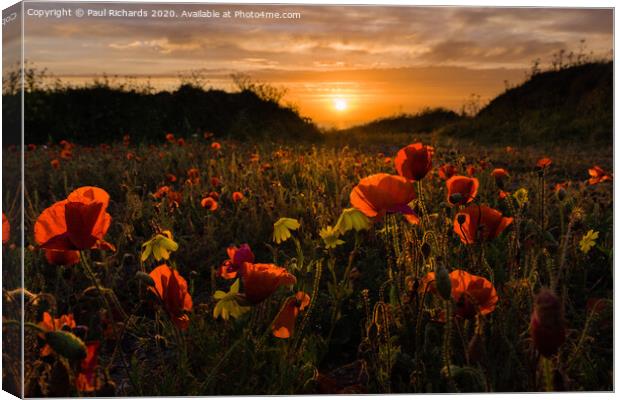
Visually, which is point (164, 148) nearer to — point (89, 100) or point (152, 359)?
point (89, 100)

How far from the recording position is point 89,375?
69.9 inches

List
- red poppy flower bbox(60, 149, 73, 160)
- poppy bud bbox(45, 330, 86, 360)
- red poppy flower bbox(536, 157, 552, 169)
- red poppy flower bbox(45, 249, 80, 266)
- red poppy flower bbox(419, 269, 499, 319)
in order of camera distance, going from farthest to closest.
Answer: red poppy flower bbox(60, 149, 73, 160) → red poppy flower bbox(536, 157, 552, 169) → red poppy flower bbox(45, 249, 80, 266) → red poppy flower bbox(419, 269, 499, 319) → poppy bud bbox(45, 330, 86, 360)

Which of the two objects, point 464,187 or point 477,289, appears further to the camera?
point 464,187

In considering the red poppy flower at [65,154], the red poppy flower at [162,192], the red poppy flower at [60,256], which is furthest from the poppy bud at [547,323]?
the red poppy flower at [65,154]

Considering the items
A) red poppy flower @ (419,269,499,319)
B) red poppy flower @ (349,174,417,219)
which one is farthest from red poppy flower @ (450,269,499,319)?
red poppy flower @ (349,174,417,219)

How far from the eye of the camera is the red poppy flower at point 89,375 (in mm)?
1735

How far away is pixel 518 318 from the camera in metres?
2.04

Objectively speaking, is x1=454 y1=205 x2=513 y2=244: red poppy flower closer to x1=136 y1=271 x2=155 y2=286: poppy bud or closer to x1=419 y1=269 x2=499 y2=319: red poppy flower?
x1=419 y1=269 x2=499 y2=319: red poppy flower

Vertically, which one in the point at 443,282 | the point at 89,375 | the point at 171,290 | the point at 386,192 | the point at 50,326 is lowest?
the point at 89,375

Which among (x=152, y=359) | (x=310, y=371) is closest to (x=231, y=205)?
Answer: (x=152, y=359)

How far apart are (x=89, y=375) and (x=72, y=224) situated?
0.40m

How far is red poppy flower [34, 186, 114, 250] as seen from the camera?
5.26ft

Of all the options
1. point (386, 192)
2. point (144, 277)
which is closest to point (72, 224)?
point (144, 277)

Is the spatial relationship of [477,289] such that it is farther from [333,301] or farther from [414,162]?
[333,301]
